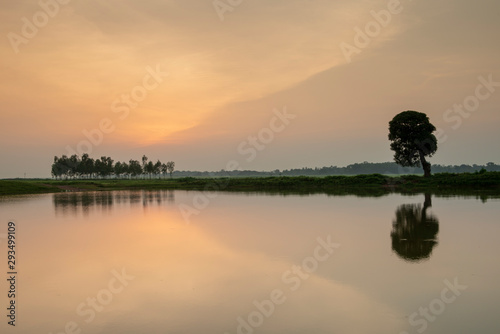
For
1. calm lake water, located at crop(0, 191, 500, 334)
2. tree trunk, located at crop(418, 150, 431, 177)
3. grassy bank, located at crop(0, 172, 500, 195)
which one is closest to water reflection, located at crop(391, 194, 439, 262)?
calm lake water, located at crop(0, 191, 500, 334)

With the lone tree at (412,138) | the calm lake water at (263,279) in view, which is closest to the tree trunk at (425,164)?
the lone tree at (412,138)

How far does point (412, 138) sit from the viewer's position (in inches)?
2272

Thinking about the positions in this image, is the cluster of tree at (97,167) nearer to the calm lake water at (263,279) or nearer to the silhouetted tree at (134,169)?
the silhouetted tree at (134,169)

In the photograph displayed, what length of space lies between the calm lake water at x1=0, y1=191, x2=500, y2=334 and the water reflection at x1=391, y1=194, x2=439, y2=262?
0.05 metres

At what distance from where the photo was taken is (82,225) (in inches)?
897

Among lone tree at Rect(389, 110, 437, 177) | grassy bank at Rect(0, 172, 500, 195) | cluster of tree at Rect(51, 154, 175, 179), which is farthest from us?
cluster of tree at Rect(51, 154, 175, 179)

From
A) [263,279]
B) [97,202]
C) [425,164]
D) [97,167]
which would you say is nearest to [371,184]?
[425,164]

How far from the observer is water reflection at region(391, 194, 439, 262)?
1365 cm

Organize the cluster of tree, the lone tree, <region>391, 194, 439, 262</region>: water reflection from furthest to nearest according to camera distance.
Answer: the cluster of tree → the lone tree → <region>391, 194, 439, 262</region>: water reflection

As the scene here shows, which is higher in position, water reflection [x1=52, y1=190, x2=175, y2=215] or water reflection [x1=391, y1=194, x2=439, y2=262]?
water reflection [x1=52, y1=190, x2=175, y2=215]

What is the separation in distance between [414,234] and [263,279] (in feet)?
31.6

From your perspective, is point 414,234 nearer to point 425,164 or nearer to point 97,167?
point 425,164

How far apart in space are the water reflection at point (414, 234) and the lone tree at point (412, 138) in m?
35.0

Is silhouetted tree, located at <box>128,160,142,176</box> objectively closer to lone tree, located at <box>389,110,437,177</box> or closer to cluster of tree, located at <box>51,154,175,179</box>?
cluster of tree, located at <box>51,154,175,179</box>
